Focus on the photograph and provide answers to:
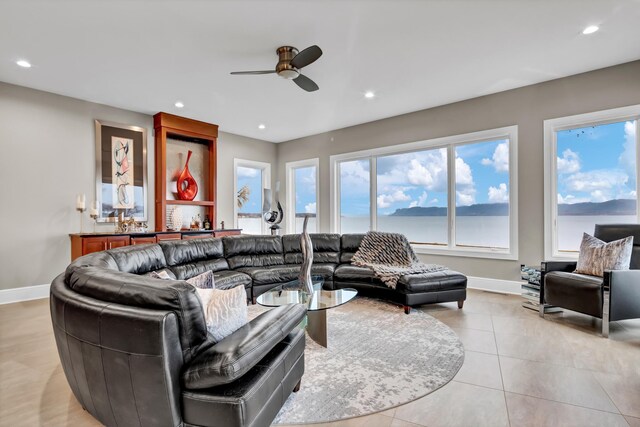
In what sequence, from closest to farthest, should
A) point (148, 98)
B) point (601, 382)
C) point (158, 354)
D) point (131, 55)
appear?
point (158, 354) → point (601, 382) → point (131, 55) → point (148, 98)

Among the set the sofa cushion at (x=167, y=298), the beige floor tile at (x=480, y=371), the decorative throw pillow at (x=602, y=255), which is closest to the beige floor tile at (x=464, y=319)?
the beige floor tile at (x=480, y=371)

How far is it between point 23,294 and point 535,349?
603 centimetres

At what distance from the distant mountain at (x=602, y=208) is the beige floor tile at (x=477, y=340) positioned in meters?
2.32

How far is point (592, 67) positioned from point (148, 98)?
19.3 feet

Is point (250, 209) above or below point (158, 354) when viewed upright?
above

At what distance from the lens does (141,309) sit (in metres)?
1.28

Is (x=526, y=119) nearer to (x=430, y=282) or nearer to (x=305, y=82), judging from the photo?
(x=430, y=282)

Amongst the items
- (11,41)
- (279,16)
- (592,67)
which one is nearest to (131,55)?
(11,41)

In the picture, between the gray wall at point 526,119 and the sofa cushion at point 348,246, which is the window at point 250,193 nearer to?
the sofa cushion at point 348,246

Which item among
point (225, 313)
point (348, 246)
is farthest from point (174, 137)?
point (225, 313)

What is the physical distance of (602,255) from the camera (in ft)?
10.6

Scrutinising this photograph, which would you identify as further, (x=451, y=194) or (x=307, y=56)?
(x=451, y=194)

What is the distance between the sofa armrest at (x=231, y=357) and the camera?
1.25 metres

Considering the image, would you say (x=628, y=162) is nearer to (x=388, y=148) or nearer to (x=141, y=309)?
(x=388, y=148)
